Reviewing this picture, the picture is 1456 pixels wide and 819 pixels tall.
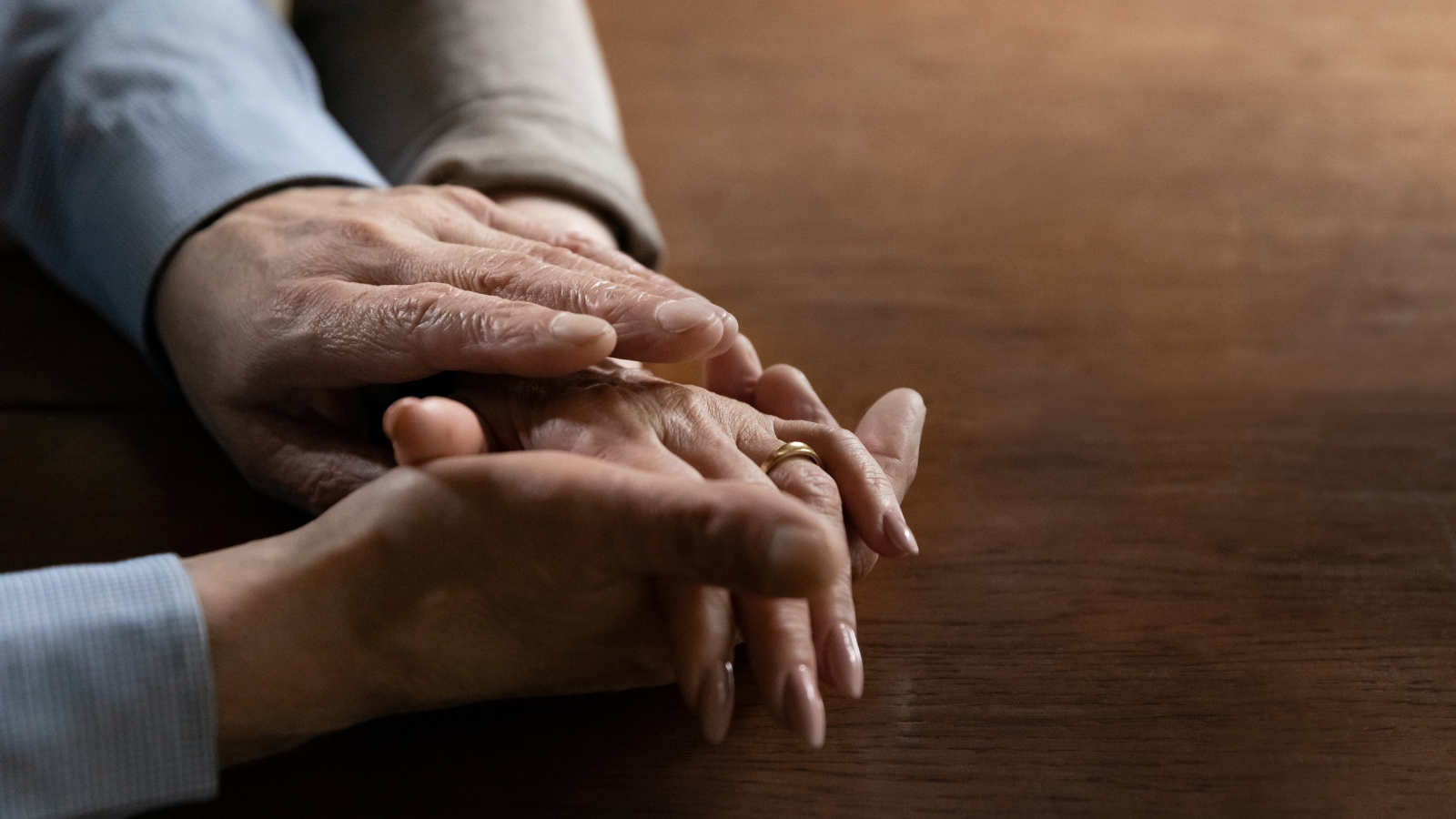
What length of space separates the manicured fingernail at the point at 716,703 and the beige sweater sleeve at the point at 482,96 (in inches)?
16.9

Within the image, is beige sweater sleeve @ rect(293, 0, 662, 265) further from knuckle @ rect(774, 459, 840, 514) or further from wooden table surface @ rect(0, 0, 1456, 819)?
knuckle @ rect(774, 459, 840, 514)

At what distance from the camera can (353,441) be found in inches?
22.6

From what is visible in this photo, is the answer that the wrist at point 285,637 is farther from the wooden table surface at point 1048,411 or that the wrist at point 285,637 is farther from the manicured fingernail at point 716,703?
the manicured fingernail at point 716,703

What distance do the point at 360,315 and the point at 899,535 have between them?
0.97 ft

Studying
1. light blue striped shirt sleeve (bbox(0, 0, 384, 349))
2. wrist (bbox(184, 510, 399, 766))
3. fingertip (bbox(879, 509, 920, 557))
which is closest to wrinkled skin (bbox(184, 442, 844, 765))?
wrist (bbox(184, 510, 399, 766))

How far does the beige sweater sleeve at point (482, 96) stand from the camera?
2.55 feet

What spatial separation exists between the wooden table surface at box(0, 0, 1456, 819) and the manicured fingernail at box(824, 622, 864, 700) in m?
0.05

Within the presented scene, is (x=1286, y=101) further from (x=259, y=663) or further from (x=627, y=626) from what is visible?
(x=259, y=663)

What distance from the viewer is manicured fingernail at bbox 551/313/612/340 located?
0.49 metres

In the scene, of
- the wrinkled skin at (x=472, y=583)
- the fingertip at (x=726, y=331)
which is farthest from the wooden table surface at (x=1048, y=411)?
the fingertip at (x=726, y=331)

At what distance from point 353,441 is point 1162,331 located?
1.76ft

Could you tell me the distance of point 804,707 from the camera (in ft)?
1.38

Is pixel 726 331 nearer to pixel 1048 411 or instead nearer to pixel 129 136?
pixel 1048 411

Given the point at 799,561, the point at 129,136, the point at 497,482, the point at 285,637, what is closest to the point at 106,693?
the point at 285,637
